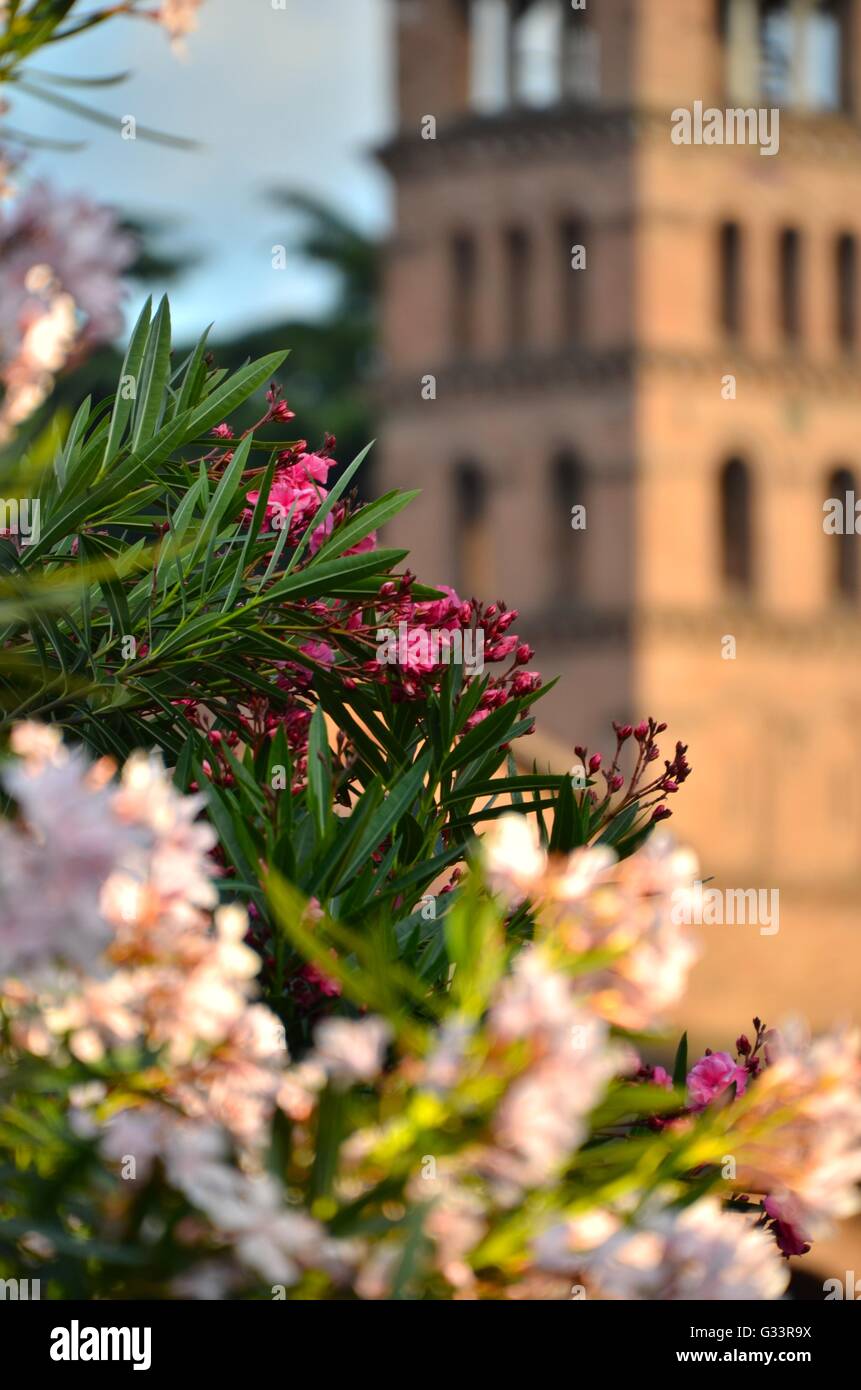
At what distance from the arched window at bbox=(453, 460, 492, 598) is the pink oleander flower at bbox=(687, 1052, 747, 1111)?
103 ft

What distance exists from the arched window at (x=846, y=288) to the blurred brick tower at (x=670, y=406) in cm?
5

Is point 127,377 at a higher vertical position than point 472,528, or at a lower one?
lower

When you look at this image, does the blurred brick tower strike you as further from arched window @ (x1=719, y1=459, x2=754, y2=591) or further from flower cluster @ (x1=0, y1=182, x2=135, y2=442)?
flower cluster @ (x1=0, y1=182, x2=135, y2=442)

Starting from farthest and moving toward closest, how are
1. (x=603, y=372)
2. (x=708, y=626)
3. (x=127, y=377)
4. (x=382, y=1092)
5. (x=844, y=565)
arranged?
(x=844, y=565)
(x=603, y=372)
(x=708, y=626)
(x=127, y=377)
(x=382, y=1092)

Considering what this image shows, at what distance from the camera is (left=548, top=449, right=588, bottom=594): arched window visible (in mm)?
33406

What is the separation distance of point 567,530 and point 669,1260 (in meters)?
32.2

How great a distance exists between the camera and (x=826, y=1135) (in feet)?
5.95

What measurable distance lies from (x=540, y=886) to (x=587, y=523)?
104ft

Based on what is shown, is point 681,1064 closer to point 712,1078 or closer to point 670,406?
point 712,1078

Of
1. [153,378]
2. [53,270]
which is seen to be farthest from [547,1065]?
[153,378]

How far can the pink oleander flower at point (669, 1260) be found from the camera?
1770 mm

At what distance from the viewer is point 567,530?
111 feet
